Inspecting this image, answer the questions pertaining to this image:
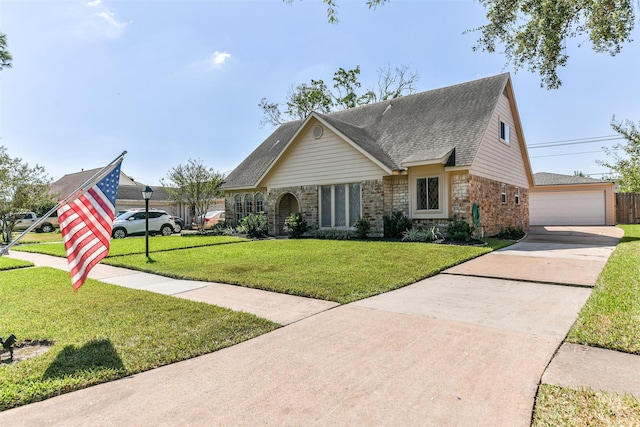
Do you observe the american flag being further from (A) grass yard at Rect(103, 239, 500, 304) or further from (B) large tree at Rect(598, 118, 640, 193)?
(B) large tree at Rect(598, 118, 640, 193)

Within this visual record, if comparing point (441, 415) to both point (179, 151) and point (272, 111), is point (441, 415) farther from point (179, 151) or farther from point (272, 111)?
point (272, 111)

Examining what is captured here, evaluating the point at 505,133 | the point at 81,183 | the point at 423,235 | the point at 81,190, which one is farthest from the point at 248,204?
the point at 81,183

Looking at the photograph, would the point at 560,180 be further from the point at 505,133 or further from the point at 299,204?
the point at 299,204

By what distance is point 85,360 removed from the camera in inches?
135

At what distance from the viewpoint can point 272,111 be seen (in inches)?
1358

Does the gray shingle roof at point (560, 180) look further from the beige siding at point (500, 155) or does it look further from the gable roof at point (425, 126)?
the gable roof at point (425, 126)

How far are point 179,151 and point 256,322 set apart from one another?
21.4 m

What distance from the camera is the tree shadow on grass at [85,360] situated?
3238mm

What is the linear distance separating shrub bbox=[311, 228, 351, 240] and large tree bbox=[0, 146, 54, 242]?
13166 millimetres

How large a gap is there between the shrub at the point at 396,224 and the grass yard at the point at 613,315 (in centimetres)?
730

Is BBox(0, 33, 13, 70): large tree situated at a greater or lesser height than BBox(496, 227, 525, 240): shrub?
greater

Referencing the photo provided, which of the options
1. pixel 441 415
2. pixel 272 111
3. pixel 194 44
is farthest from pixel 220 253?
pixel 272 111

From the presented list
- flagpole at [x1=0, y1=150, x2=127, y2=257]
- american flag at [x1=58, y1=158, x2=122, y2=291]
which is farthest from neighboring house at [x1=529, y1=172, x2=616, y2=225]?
american flag at [x1=58, y1=158, x2=122, y2=291]

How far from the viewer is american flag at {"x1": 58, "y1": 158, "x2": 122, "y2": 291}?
13.0ft
